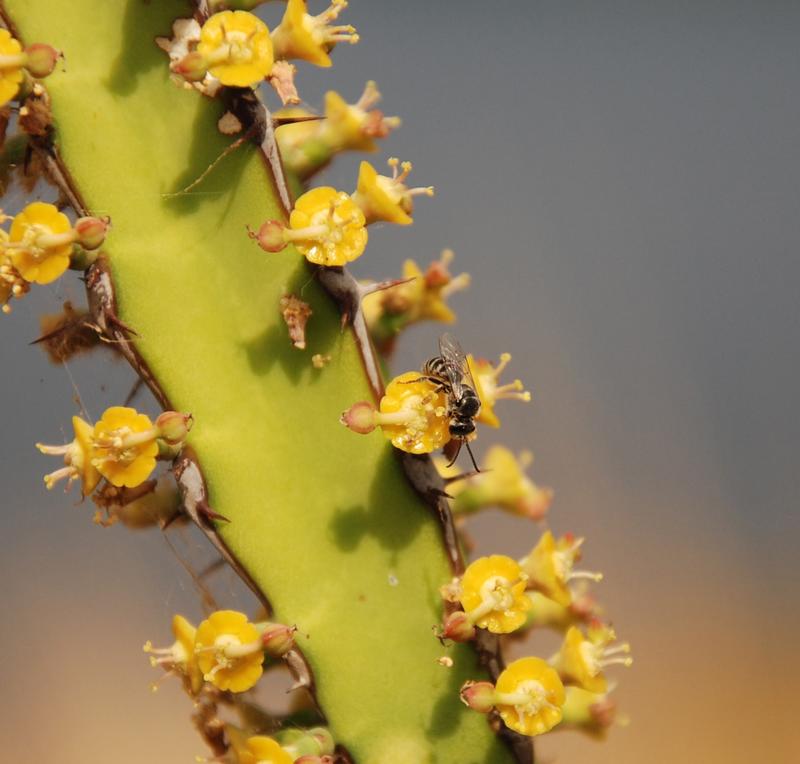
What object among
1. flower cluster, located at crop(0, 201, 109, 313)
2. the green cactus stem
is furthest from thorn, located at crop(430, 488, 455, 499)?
flower cluster, located at crop(0, 201, 109, 313)

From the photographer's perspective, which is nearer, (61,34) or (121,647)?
(61,34)

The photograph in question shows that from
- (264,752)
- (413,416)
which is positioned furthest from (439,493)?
(264,752)

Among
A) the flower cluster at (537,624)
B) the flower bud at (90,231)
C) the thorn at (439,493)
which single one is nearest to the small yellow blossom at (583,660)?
the flower cluster at (537,624)

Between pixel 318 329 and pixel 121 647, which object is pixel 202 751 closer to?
pixel 121 647

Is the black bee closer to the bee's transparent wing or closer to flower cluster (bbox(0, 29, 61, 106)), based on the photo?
the bee's transparent wing

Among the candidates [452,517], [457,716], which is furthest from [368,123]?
[457,716]

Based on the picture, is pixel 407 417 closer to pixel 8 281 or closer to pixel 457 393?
pixel 457 393
